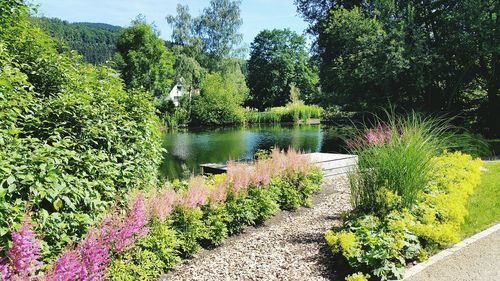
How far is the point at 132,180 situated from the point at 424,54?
12.2m

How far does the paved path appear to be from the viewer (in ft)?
11.8

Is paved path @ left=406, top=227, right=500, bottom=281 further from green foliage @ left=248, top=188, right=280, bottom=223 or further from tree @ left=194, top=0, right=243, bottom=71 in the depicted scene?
tree @ left=194, top=0, right=243, bottom=71

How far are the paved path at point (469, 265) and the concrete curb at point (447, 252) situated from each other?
3 cm

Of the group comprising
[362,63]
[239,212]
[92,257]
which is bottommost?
[239,212]


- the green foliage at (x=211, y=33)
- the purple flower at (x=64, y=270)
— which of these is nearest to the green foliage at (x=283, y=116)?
the green foliage at (x=211, y=33)

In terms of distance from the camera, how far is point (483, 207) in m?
5.87

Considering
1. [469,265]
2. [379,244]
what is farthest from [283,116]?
[379,244]

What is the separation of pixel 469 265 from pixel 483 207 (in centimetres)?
243

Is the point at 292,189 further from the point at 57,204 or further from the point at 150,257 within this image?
the point at 57,204

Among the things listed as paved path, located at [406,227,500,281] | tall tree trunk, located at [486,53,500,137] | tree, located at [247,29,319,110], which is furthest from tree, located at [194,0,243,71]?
paved path, located at [406,227,500,281]

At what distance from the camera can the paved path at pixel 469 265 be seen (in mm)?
3592

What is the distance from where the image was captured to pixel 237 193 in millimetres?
5164

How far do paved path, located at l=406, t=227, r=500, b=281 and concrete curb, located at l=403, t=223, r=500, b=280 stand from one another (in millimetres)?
28

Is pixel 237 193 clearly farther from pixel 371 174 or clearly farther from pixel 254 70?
pixel 254 70
